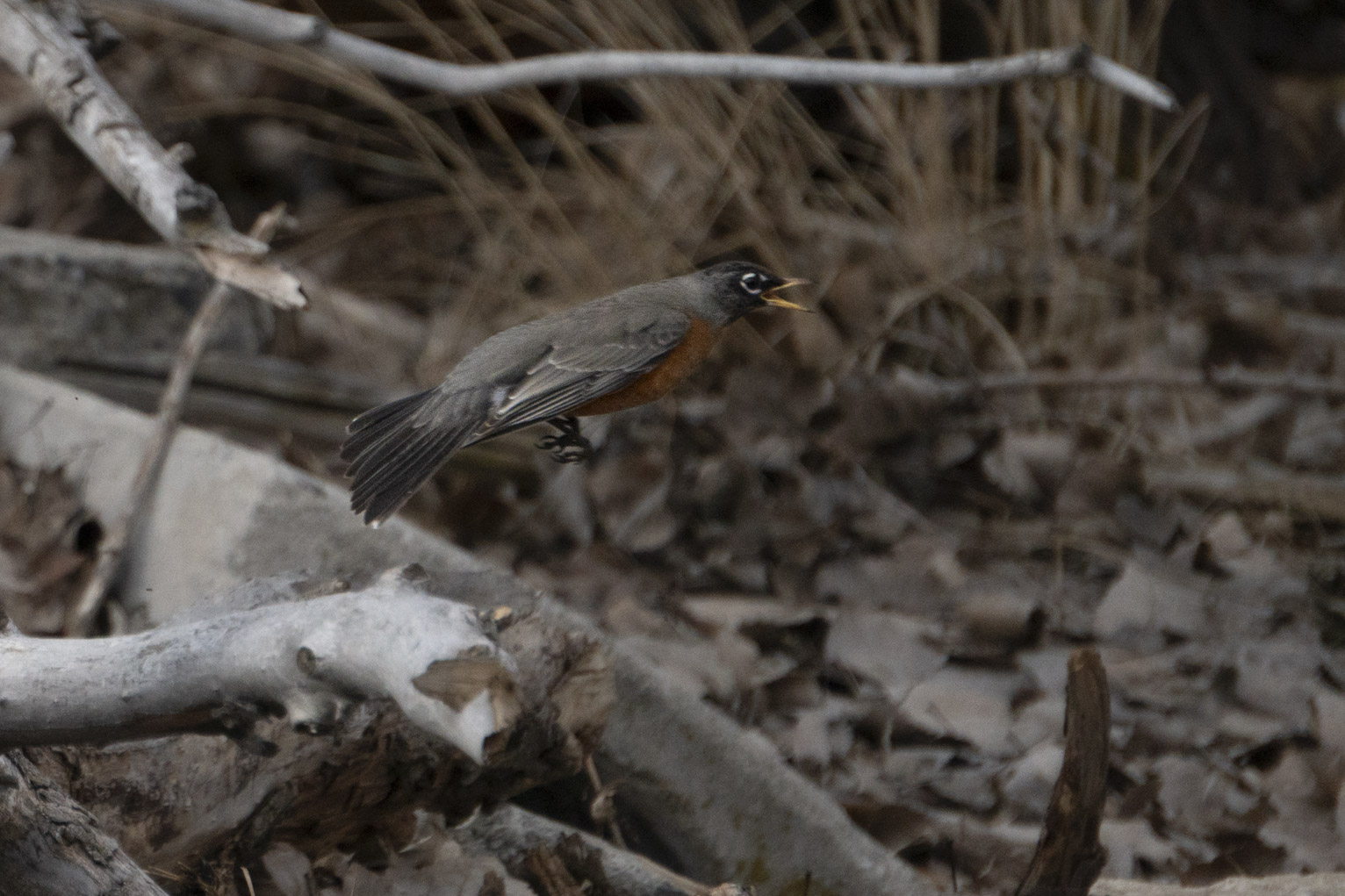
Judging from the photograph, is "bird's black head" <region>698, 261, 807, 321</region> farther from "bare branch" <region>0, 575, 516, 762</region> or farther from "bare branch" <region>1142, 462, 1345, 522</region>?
"bare branch" <region>1142, 462, 1345, 522</region>

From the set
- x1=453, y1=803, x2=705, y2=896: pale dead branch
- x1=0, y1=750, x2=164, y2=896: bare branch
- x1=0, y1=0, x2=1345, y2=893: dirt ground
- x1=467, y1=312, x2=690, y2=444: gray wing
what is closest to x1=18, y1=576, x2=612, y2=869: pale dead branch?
x1=453, y1=803, x2=705, y2=896: pale dead branch

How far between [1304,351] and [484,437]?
4743 millimetres

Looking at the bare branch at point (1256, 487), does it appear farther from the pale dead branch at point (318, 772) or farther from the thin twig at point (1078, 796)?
the pale dead branch at point (318, 772)

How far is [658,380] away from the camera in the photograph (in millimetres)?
1563

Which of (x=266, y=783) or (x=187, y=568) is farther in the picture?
(x=187, y=568)

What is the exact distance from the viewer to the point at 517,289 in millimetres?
4824

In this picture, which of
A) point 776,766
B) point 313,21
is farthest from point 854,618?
point 313,21

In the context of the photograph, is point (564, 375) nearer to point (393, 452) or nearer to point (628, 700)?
point (393, 452)

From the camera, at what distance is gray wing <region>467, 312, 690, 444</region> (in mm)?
1471

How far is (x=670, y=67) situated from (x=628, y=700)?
4.39 ft

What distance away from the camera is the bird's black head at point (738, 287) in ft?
5.46

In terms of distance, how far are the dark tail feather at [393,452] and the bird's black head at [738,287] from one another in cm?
38

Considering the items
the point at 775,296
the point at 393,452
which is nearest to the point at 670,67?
the point at 775,296

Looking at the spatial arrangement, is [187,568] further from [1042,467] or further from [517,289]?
[1042,467]
